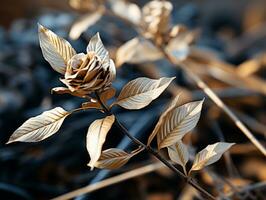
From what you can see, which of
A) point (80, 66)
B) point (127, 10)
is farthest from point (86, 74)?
point (127, 10)

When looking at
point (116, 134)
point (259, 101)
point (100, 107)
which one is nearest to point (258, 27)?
point (259, 101)

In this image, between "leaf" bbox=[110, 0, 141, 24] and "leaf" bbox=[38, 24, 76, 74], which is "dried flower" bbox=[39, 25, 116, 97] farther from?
"leaf" bbox=[110, 0, 141, 24]

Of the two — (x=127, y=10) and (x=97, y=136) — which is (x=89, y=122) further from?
(x=97, y=136)

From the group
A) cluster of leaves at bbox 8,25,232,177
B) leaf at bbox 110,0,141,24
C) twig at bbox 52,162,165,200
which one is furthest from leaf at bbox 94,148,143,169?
leaf at bbox 110,0,141,24

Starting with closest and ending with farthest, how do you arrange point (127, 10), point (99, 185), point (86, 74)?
point (86, 74) → point (99, 185) → point (127, 10)

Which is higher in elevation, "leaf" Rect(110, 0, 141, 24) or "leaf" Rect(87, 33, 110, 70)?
"leaf" Rect(87, 33, 110, 70)

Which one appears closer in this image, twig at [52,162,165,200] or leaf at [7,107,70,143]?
leaf at [7,107,70,143]

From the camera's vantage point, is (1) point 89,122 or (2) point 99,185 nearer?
(2) point 99,185

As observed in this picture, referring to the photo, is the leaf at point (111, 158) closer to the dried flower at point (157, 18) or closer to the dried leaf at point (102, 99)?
the dried leaf at point (102, 99)
